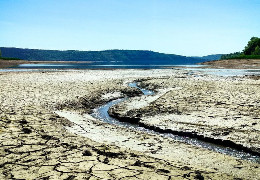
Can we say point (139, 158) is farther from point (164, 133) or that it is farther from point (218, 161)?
point (164, 133)

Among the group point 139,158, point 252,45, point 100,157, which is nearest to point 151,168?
point 139,158

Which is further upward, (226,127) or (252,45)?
(252,45)

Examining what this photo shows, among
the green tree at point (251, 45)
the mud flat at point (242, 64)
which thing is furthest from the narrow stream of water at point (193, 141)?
the green tree at point (251, 45)

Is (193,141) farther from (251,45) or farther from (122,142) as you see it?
(251,45)

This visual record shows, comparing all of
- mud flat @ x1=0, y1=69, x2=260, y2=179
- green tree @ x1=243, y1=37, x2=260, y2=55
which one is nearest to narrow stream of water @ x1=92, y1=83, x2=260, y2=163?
mud flat @ x1=0, y1=69, x2=260, y2=179

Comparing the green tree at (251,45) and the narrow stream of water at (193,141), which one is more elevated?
the green tree at (251,45)

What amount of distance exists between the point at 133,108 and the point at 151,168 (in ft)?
19.6

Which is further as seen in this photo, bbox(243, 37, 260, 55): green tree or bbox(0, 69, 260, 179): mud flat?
bbox(243, 37, 260, 55): green tree

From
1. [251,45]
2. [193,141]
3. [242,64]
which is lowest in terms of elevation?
[193,141]

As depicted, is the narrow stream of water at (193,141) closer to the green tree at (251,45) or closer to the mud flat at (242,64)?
the mud flat at (242,64)

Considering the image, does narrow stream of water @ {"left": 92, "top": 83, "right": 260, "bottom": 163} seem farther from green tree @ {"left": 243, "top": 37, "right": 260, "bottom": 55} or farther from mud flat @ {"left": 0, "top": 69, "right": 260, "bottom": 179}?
green tree @ {"left": 243, "top": 37, "right": 260, "bottom": 55}

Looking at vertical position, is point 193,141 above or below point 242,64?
below

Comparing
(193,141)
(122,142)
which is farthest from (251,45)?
(122,142)

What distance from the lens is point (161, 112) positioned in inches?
353
